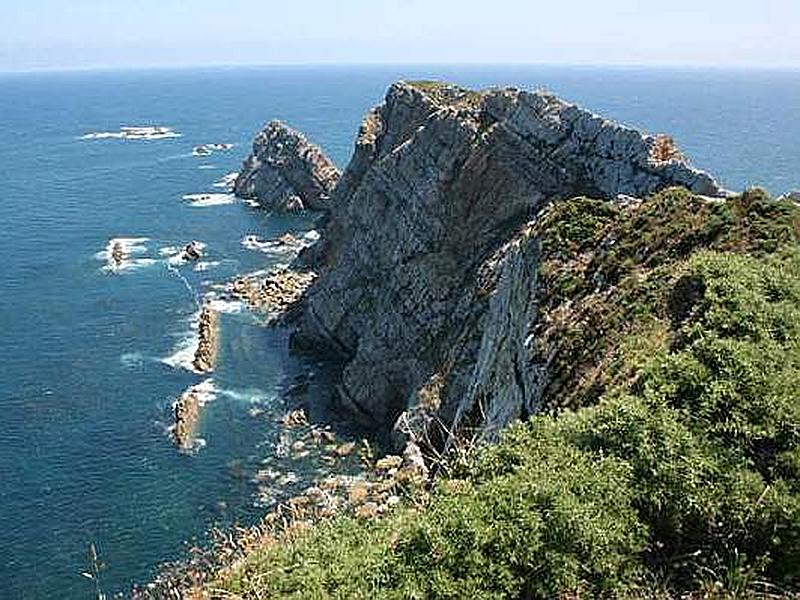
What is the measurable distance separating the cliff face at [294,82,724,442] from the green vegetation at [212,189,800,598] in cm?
1503

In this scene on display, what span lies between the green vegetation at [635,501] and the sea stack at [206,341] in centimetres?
5203

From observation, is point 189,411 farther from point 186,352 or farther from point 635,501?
point 635,501

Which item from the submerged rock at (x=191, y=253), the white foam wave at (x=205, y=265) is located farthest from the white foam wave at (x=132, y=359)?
the submerged rock at (x=191, y=253)

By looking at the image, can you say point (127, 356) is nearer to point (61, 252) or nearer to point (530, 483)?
point (61, 252)

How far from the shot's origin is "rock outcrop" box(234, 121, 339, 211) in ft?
401

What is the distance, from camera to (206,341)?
7025cm

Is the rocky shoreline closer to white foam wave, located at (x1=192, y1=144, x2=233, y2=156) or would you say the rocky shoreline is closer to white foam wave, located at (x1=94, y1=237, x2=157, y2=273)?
white foam wave, located at (x1=94, y1=237, x2=157, y2=273)

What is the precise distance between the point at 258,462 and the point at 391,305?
18868mm

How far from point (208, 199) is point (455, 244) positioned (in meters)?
79.0


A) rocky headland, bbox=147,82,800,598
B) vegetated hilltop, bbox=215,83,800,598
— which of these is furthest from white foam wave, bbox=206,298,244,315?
vegetated hilltop, bbox=215,83,800,598

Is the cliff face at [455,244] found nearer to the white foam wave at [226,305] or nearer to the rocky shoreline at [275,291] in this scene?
the rocky shoreline at [275,291]

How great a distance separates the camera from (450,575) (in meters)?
11.7

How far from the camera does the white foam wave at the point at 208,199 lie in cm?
12669

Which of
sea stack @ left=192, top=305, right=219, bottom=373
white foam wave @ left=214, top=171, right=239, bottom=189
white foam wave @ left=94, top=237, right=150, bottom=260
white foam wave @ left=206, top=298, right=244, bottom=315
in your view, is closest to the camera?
sea stack @ left=192, top=305, right=219, bottom=373
